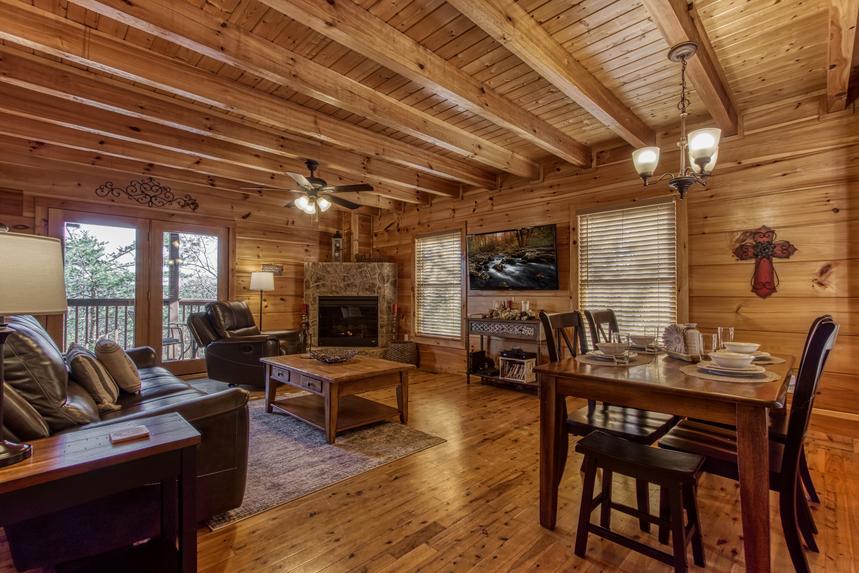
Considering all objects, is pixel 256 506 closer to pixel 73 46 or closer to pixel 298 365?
pixel 298 365

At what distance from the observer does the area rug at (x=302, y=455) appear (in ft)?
7.97

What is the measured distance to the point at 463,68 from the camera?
302 cm

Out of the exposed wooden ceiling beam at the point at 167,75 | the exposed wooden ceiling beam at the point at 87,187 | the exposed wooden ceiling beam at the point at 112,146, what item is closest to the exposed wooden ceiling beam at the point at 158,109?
the exposed wooden ceiling beam at the point at 167,75

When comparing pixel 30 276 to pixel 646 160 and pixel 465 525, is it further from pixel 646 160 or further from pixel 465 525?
pixel 646 160

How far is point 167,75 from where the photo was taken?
2.91 m

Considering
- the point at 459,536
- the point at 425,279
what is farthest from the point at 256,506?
the point at 425,279

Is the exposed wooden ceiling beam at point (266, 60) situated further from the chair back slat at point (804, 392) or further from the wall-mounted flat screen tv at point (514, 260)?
the chair back slat at point (804, 392)

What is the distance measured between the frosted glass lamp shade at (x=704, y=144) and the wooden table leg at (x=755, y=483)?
153 centimetres

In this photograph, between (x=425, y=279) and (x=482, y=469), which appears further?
(x=425, y=279)

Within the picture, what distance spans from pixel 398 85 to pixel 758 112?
3197 millimetres

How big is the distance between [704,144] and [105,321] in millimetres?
6510

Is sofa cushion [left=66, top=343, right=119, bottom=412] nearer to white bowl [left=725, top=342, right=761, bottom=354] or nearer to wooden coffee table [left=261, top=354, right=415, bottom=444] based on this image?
wooden coffee table [left=261, top=354, right=415, bottom=444]

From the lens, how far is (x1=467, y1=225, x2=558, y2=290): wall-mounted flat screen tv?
5074 mm

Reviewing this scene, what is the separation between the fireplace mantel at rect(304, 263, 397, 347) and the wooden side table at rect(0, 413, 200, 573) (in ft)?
16.2
